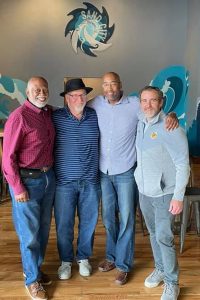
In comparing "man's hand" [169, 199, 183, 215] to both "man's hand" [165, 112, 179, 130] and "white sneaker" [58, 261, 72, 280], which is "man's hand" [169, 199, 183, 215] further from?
"white sneaker" [58, 261, 72, 280]

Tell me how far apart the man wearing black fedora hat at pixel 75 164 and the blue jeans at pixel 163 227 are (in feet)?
1.29

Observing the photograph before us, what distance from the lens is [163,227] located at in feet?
6.95

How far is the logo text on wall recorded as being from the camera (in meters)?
5.97

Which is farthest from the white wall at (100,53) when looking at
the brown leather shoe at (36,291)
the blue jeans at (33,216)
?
the brown leather shoe at (36,291)

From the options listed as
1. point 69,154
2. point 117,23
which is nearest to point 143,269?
point 69,154

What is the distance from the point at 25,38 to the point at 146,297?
191 inches

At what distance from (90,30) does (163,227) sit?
15.2ft

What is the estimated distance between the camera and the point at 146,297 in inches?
90.1

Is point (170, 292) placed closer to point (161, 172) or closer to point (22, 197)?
point (161, 172)

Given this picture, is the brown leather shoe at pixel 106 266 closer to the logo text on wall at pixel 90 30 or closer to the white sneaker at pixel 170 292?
the white sneaker at pixel 170 292

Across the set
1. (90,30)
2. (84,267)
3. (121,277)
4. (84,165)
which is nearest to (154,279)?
(121,277)

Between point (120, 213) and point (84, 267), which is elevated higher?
point (120, 213)

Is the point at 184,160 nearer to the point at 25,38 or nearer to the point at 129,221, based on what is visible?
the point at 129,221

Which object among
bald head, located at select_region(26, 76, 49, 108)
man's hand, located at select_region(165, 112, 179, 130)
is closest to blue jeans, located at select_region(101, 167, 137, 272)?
man's hand, located at select_region(165, 112, 179, 130)
